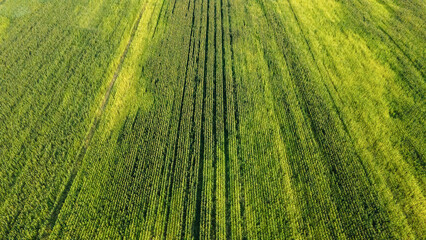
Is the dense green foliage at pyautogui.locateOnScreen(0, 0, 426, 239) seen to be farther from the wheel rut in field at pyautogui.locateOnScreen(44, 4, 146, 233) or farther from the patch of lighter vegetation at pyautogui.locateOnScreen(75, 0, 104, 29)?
the patch of lighter vegetation at pyautogui.locateOnScreen(75, 0, 104, 29)

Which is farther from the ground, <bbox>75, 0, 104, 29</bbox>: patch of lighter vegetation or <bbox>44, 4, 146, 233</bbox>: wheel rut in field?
<bbox>75, 0, 104, 29</bbox>: patch of lighter vegetation

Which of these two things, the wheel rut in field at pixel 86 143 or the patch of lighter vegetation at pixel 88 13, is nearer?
the wheel rut in field at pixel 86 143

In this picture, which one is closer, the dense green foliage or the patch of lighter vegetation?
the dense green foliage

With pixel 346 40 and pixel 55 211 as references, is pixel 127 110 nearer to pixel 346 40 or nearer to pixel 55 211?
pixel 55 211

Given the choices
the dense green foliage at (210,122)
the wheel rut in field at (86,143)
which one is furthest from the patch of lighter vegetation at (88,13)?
the wheel rut in field at (86,143)

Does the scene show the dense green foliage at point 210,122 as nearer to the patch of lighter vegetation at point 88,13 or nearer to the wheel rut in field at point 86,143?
the wheel rut in field at point 86,143

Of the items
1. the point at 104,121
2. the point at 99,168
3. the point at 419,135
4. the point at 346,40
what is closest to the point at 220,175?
the point at 99,168

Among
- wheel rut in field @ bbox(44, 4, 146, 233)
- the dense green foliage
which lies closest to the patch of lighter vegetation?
the dense green foliage

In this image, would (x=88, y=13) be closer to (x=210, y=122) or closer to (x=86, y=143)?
(x=86, y=143)

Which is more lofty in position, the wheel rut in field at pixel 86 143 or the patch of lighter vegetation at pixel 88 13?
the patch of lighter vegetation at pixel 88 13
